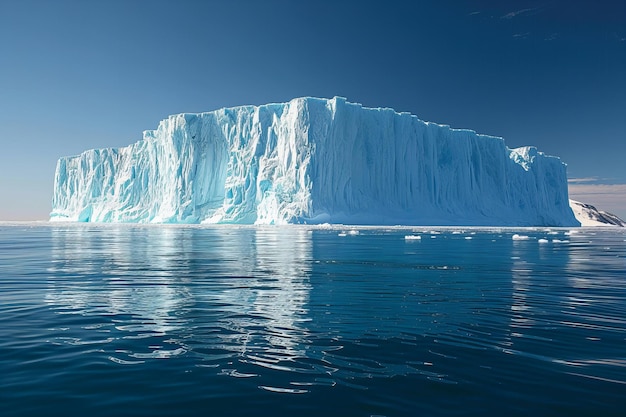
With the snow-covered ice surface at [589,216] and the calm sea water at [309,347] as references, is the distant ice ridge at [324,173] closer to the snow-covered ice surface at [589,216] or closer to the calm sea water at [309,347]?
the calm sea water at [309,347]

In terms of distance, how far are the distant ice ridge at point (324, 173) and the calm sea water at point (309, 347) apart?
4364 centimetres

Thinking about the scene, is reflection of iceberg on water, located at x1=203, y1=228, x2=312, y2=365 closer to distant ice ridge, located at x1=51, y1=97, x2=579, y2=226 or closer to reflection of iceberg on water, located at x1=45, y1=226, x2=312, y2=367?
reflection of iceberg on water, located at x1=45, y1=226, x2=312, y2=367

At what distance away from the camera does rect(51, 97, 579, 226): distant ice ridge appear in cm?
5572

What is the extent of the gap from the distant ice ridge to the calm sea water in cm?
4364

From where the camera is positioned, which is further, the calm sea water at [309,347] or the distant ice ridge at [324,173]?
the distant ice ridge at [324,173]

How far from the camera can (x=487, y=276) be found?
11.9 m

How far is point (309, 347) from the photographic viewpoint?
17.2 ft

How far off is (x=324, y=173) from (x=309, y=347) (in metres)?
50.4

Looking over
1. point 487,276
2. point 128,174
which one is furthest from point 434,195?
point 487,276

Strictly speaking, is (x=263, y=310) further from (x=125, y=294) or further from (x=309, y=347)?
(x=125, y=294)

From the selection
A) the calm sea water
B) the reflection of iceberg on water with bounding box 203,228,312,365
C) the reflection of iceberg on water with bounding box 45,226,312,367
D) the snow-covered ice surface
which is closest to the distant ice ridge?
the reflection of iceberg on water with bounding box 45,226,312,367

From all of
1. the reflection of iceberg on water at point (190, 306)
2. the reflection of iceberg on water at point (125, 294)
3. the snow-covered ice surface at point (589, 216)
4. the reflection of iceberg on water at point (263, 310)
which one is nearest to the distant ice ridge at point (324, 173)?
the reflection of iceberg on water at point (125, 294)

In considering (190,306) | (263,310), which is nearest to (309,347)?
(263,310)

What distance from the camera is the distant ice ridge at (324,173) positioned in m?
55.7
